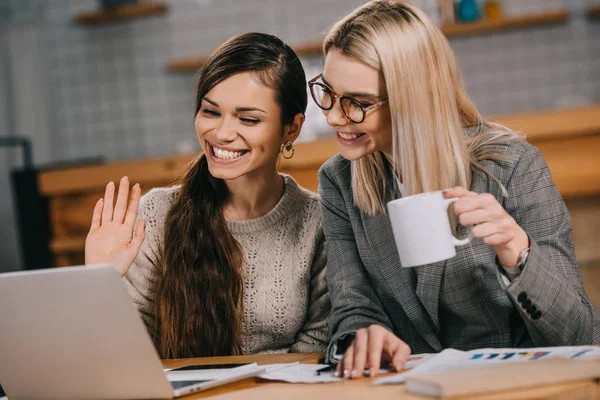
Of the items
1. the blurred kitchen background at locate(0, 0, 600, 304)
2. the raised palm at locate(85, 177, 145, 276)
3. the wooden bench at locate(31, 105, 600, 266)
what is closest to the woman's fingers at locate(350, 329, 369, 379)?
the raised palm at locate(85, 177, 145, 276)

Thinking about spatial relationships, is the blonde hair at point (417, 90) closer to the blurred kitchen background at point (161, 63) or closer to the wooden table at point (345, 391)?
the wooden table at point (345, 391)

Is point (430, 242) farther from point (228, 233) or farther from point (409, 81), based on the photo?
point (228, 233)

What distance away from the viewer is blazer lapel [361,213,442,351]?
1431mm

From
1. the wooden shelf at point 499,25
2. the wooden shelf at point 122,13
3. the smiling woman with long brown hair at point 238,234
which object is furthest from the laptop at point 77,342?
the wooden shelf at point 122,13

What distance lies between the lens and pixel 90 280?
94 cm

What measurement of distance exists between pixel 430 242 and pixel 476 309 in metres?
0.37

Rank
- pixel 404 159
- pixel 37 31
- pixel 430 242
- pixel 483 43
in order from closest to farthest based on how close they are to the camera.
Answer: pixel 430 242 → pixel 404 159 → pixel 483 43 → pixel 37 31

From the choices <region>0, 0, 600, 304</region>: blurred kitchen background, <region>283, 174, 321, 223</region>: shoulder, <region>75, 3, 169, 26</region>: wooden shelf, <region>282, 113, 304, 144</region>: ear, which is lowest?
<region>283, 174, 321, 223</region>: shoulder

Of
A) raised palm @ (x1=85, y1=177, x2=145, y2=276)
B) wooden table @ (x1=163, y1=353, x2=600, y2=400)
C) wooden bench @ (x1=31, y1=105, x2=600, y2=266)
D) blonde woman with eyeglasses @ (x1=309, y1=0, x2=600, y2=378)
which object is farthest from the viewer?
wooden bench @ (x1=31, y1=105, x2=600, y2=266)

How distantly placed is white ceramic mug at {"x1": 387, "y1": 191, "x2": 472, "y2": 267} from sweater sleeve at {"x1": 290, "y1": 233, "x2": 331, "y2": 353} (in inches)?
25.6

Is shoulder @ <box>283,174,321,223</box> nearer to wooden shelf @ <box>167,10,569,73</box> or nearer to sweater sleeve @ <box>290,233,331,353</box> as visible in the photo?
sweater sleeve @ <box>290,233,331,353</box>

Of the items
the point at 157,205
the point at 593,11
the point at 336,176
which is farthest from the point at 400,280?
the point at 593,11

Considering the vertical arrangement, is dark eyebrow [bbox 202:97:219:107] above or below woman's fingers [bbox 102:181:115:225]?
above

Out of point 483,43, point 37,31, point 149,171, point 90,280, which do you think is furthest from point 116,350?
point 37,31
